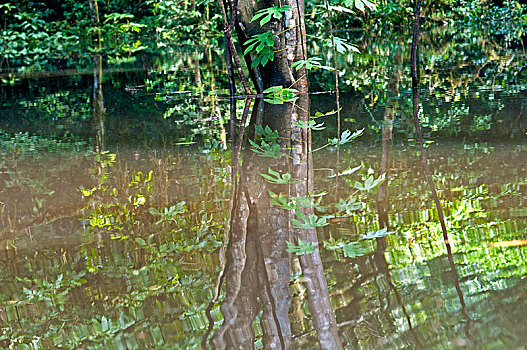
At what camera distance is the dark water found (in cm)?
162

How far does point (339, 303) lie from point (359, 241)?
18.2 inches

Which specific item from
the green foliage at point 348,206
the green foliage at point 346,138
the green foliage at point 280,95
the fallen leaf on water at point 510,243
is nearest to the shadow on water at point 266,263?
the green foliage at point 348,206

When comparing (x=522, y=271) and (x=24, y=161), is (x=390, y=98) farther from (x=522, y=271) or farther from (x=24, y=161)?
(x=522, y=271)

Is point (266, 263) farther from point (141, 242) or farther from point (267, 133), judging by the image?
point (267, 133)

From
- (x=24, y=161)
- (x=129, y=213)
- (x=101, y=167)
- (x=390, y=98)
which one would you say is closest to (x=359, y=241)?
(x=129, y=213)

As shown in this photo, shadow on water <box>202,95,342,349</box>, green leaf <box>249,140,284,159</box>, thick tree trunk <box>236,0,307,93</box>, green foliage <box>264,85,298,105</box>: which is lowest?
shadow on water <box>202,95,342,349</box>

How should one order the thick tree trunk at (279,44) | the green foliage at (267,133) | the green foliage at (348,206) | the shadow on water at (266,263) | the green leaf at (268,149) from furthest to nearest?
the thick tree trunk at (279,44)
the green foliage at (267,133)
the green leaf at (268,149)
the green foliage at (348,206)
the shadow on water at (266,263)

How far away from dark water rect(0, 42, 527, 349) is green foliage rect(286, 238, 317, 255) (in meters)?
0.02

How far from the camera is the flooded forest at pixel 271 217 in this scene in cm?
164

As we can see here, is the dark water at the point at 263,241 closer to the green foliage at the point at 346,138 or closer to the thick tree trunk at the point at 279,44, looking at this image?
the green foliage at the point at 346,138

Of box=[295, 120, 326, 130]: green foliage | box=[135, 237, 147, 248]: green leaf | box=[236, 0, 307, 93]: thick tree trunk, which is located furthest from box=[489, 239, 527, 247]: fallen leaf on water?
box=[236, 0, 307, 93]: thick tree trunk

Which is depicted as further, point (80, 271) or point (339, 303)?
point (80, 271)

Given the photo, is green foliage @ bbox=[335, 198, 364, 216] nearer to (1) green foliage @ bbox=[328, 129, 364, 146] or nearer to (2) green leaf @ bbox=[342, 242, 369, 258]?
(2) green leaf @ bbox=[342, 242, 369, 258]

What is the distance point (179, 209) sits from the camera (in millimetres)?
2600
